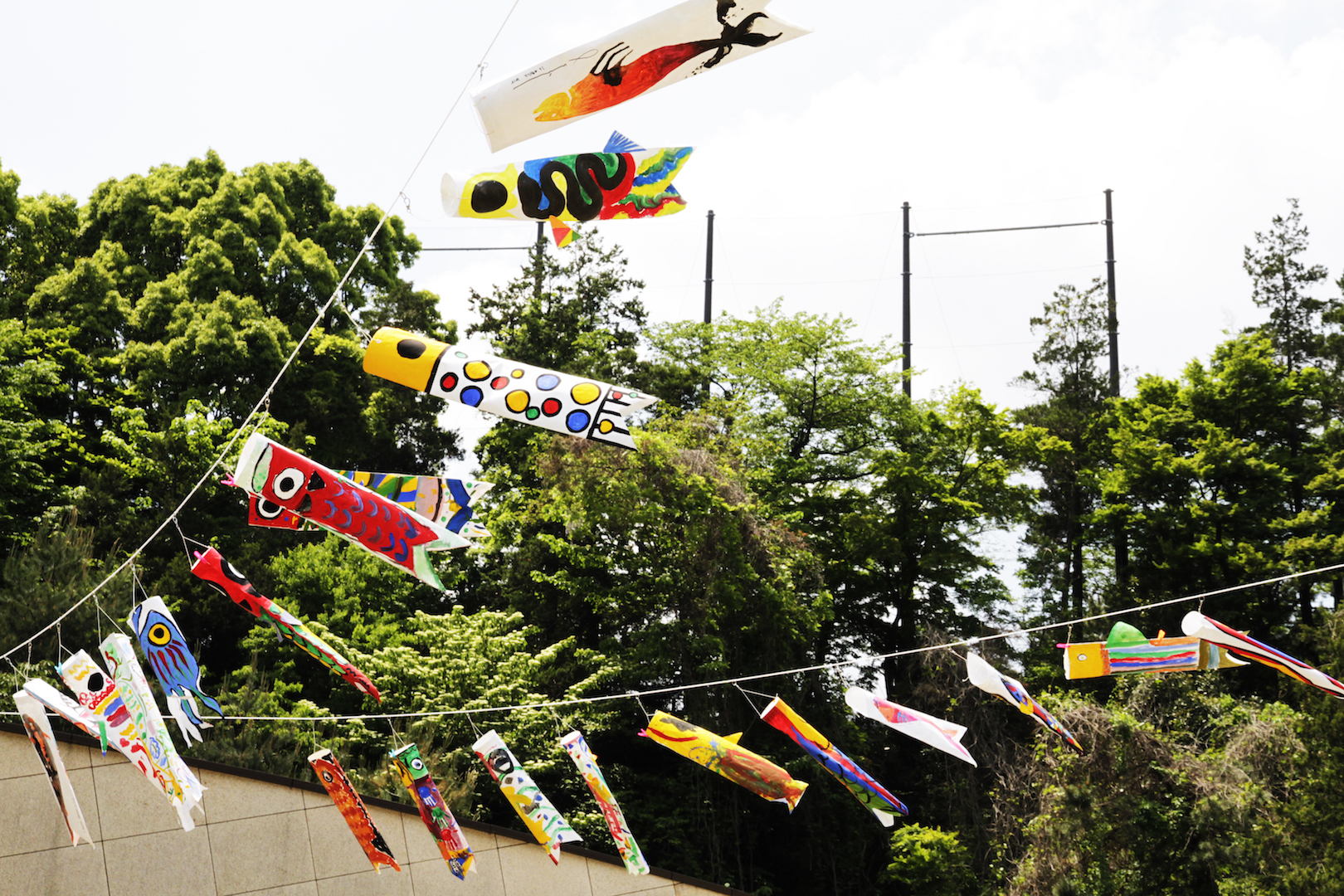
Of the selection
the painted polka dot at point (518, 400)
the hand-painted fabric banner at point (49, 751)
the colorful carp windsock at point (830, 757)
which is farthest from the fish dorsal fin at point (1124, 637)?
the hand-painted fabric banner at point (49, 751)

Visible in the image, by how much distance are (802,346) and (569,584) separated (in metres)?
7.19

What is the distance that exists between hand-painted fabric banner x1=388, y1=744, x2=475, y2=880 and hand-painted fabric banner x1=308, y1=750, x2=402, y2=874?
0.48m

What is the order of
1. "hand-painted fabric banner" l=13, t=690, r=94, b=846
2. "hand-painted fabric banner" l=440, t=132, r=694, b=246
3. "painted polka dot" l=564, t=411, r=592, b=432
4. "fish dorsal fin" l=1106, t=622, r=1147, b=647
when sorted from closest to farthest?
"hand-painted fabric banner" l=440, t=132, r=694, b=246, "painted polka dot" l=564, t=411, r=592, b=432, "hand-painted fabric banner" l=13, t=690, r=94, b=846, "fish dorsal fin" l=1106, t=622, r=1147, b=647

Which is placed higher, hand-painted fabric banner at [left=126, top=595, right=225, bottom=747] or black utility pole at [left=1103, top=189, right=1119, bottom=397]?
black utility pole at [left=1103, top=189, right=1119, bottom=397]

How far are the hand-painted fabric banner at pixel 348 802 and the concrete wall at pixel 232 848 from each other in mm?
990

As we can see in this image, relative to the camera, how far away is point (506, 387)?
631 cm

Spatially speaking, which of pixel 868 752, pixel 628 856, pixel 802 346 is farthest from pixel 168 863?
pixel 802 346

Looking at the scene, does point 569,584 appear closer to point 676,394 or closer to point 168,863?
point 676,394

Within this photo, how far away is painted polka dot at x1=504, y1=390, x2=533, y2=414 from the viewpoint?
6277mm

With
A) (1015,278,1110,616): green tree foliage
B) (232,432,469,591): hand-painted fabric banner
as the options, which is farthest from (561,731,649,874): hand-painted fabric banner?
(1015,278,1110,616): green tree foliage

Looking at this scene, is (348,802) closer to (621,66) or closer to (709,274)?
(621,66)

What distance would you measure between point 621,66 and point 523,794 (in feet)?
19.8

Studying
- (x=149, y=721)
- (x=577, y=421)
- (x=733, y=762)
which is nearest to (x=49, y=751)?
(x=149, y=721)

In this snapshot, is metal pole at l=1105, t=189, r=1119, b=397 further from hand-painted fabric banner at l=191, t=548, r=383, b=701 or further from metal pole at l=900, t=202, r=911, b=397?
hand-painted fabric banner at l=191, t=548, r=383, b=701
